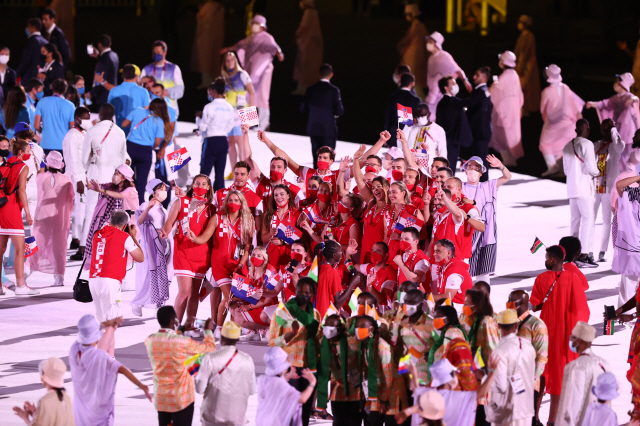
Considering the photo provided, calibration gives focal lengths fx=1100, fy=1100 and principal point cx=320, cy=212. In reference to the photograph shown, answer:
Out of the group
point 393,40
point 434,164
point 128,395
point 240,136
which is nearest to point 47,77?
point 240,136

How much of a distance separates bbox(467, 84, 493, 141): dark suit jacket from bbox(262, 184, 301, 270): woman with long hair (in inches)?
278

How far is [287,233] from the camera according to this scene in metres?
11.6

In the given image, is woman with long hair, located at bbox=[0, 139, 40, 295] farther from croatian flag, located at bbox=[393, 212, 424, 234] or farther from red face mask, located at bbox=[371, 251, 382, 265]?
croatian flag, located at bbox=[393, 212, 424, 234]

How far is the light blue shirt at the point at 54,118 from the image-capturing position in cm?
1628

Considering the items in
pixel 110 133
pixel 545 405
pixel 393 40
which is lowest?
pixel 545 405

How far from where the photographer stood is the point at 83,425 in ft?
26.9

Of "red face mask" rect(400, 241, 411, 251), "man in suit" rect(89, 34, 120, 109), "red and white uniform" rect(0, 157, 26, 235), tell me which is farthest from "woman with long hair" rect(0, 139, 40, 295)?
"man in suit" rect(89, 34, 120, 109)

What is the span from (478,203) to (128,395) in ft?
14.9

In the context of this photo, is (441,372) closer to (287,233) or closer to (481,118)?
(287,233)

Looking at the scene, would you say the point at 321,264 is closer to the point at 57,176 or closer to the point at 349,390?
the point at 349,390

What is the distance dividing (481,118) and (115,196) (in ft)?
24.6

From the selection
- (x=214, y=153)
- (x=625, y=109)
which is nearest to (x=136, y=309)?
(x=214, y=153)

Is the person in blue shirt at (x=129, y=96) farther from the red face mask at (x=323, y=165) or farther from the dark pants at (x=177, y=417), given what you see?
the dark pants at (x=177, y=417)

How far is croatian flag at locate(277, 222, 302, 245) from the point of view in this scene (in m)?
11.6
